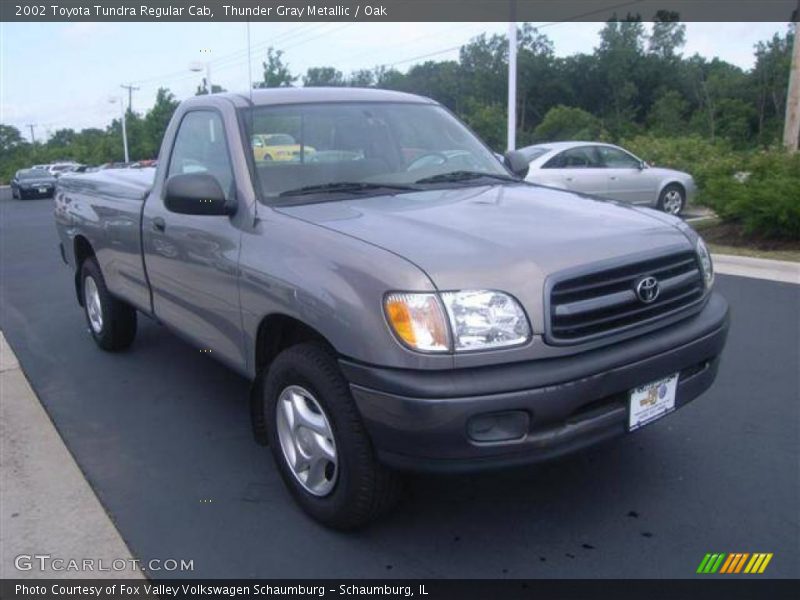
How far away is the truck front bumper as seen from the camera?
263 centimetres

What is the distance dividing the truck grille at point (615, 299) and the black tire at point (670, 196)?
427 inches

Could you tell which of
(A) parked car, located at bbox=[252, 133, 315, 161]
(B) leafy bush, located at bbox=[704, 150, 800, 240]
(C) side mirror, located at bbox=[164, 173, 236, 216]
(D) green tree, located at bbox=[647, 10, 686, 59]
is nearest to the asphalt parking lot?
(C) side mirror, located at bbox=[164, 173, 236, 216]

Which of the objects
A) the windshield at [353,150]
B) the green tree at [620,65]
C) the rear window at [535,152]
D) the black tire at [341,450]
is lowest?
the black tire at [341,450]

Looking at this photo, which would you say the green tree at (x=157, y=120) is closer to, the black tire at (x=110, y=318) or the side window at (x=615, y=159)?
the side window at (x=615, y=159)

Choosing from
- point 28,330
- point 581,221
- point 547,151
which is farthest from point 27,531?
point 547,151

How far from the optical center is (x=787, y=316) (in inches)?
251

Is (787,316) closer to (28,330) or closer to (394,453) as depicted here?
(394,453)

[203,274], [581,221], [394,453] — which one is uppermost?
[581,221]

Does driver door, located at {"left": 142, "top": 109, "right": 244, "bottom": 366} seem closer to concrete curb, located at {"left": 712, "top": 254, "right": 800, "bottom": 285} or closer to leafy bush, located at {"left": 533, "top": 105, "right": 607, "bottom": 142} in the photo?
concrete curb, located at {"left": 712, "top": 254, "right": 800, "bottom": 285}

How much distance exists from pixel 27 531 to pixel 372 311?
191 cm

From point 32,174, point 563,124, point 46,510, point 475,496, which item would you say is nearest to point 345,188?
point 475,496

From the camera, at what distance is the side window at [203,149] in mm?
3943

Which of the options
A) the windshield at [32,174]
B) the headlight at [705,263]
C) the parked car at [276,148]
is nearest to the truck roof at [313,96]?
the parked car at [276,148]

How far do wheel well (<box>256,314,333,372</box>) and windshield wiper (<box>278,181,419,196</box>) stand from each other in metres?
0.66
